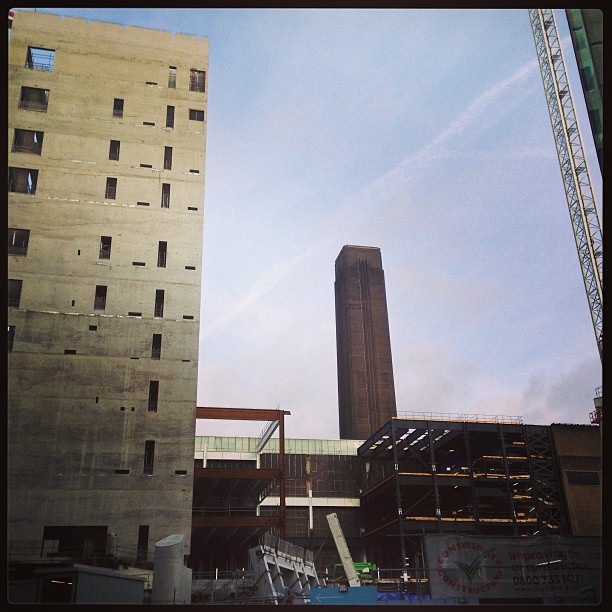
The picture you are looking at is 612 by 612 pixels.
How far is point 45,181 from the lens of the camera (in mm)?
54344

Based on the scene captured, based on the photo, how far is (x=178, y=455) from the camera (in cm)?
4922

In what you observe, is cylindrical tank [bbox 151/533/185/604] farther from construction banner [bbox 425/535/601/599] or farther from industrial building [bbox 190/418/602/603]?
industrial building [bbox 190/418/602/603]

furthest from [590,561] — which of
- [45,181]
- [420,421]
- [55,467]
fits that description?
[45,181]

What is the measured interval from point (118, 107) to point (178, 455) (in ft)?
99.9

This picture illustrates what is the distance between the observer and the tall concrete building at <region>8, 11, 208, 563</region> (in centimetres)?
4644

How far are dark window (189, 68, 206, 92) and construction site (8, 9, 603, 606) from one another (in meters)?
0.17

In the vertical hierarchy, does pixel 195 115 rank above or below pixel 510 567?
above

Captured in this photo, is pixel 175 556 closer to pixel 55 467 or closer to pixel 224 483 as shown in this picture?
pixel 55 467

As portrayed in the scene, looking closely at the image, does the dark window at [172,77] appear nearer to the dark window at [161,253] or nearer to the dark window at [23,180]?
the dark window at [23,180]

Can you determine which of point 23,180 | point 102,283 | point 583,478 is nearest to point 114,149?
point 23,180

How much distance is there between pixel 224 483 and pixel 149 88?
36658 mm

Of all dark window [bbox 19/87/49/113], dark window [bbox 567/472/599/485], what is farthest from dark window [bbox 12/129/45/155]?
dark window [bbox 567/472/599/485]

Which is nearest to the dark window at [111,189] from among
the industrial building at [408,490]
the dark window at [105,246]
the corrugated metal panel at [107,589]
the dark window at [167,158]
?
the dark window at [105,246]

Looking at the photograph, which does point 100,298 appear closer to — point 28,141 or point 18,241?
point 18,241
